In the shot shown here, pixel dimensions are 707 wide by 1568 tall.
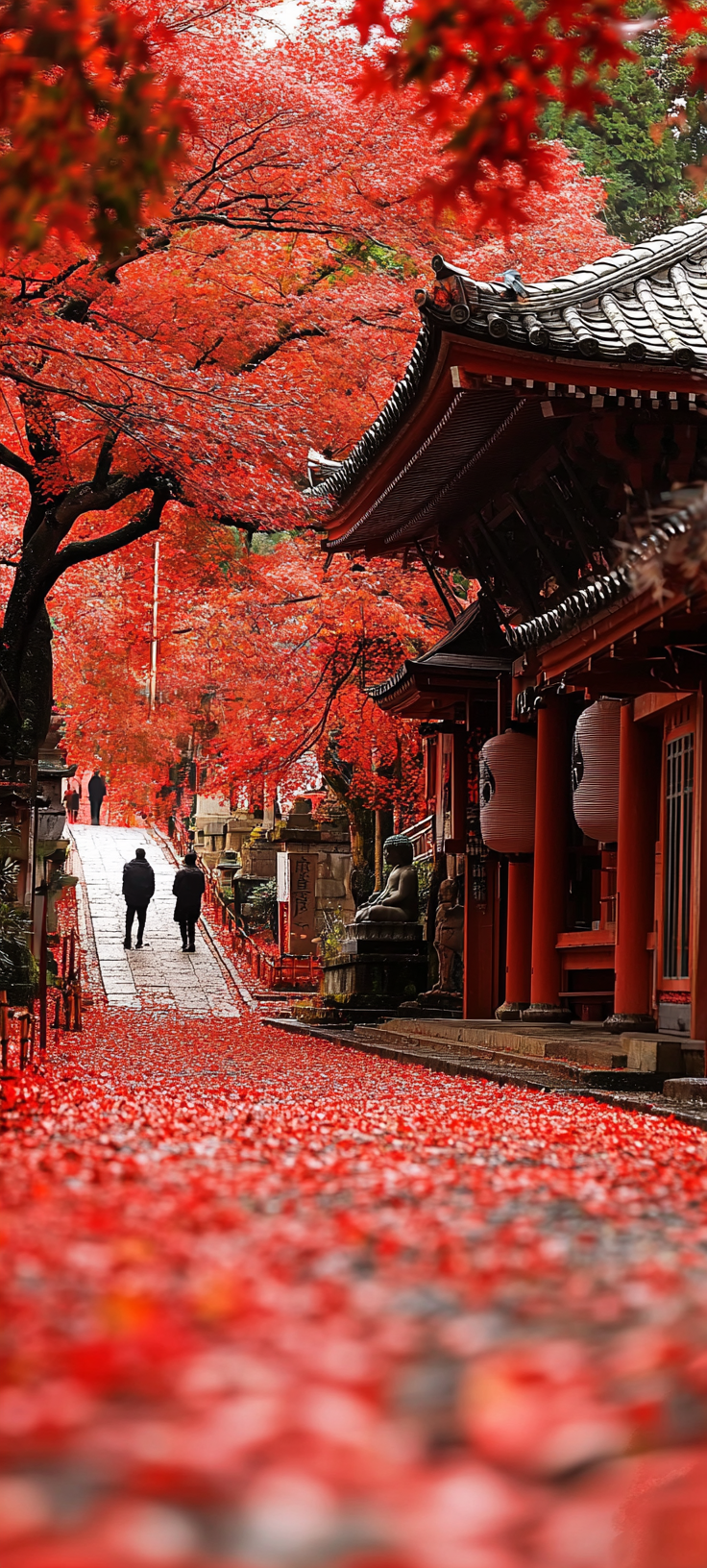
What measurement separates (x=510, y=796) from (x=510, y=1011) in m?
2.26

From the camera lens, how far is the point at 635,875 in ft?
38.9

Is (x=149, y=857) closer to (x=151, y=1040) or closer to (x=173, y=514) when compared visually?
(x=173, y=514)

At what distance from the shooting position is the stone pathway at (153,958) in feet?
78.0

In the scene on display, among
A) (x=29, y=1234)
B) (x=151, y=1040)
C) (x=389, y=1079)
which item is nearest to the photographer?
(x=29, y=1234)

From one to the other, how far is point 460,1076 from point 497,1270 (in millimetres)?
9099

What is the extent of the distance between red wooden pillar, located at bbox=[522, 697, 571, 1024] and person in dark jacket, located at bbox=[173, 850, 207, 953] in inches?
544

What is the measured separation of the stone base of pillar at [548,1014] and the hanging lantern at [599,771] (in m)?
2.06

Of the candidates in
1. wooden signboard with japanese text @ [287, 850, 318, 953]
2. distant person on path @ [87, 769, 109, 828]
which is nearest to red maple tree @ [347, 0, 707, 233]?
wooden signboard with japanese text @ [287, 850, 318, 953]

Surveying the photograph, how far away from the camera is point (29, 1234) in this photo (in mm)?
3670

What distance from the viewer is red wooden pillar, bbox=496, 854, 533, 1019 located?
16453 mm

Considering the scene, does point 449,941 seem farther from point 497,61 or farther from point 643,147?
point 643,147

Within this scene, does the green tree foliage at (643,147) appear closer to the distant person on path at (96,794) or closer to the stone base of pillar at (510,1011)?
the stone base of pillar at (510,1011)

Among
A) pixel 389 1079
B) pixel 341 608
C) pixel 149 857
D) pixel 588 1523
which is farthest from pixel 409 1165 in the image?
pixel 149 857

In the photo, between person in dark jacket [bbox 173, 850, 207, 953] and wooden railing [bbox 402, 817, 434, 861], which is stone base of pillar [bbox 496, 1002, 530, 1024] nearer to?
wooden railing [bbox 402, 817, 434, 861]
